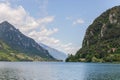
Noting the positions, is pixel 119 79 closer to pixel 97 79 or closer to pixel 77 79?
pixel 97 79

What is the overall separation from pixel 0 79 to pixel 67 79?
87.9 ft

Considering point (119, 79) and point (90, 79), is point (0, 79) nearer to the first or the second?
point (90, 79)

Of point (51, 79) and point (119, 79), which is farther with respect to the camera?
point (51, 79)

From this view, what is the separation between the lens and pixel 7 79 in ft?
374

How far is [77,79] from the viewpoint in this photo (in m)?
115

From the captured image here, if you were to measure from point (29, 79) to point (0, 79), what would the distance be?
11.4 meters

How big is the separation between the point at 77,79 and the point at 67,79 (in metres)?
4.07

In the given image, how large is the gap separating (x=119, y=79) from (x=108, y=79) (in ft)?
17.0

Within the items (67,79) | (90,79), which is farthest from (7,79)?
(90,79)

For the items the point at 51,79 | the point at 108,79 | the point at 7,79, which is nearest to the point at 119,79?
the point at 108,79

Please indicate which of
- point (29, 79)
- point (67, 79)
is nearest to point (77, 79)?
point (67, 79)

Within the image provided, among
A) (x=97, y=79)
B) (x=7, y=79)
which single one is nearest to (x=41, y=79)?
(x=7, y=79)

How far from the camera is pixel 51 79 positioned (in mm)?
117750

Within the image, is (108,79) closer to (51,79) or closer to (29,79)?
(51,79)
